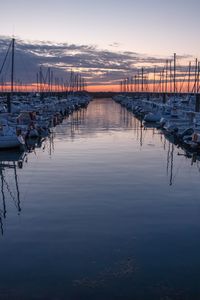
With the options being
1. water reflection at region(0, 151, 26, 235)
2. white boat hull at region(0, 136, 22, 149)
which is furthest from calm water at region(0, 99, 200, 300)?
white boat hull at region(0, 136, 22, 149)

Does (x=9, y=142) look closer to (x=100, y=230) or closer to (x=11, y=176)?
(x=11, y=176)

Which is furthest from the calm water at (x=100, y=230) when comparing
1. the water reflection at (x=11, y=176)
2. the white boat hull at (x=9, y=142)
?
the white boat hull at (x=9, y=142)

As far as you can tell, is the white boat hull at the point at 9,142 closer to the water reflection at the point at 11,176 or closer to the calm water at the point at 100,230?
the water reflection at the point at 11,176

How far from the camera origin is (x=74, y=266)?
35.4ft

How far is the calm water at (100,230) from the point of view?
387 inches

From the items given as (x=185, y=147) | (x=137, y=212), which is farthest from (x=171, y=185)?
(x=185, y=147)

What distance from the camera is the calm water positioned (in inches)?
387

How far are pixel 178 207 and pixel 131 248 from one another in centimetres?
500

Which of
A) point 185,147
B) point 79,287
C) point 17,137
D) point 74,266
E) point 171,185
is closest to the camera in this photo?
point 79,287

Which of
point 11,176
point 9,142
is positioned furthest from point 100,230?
point 9,142

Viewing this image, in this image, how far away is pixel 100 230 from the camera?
13609 millimetres

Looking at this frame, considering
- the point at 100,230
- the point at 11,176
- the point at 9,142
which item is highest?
the point at 9,142

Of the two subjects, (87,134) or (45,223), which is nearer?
(45,223)

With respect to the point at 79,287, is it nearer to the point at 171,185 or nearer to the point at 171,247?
the point at 171,247
